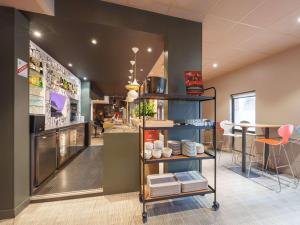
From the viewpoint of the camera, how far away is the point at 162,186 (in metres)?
2.03

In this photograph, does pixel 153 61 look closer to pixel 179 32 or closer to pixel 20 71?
pixel 179 32

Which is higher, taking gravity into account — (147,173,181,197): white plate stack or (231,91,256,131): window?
(231,91,256,131): window

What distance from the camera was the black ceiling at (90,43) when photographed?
7.67 feet

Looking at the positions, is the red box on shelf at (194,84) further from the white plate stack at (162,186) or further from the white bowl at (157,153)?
the white plate stack at (162,186)

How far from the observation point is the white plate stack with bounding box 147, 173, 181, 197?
6.59 ft

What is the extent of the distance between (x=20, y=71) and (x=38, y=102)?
114cm

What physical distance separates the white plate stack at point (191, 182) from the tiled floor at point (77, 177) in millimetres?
1490

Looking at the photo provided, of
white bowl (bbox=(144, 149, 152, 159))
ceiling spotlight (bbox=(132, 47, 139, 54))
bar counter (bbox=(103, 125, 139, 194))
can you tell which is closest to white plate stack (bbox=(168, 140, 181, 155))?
white bowl (bbox=(144, 149, 152, 159))

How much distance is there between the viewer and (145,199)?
1959 millimetres

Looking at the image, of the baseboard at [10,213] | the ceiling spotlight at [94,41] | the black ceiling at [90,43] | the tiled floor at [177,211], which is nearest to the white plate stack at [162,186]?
the tiled floor at [177,211]

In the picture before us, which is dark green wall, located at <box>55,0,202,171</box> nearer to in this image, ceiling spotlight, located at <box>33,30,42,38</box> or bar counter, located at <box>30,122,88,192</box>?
ceiling spotlight, located at <box>33,30,42,38</box>

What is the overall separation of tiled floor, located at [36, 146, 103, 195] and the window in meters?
4.56

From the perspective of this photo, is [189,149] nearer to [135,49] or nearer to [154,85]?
[154,85]

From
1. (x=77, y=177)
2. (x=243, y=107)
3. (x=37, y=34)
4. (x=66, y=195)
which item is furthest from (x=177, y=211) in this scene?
(x=243, y=107)
